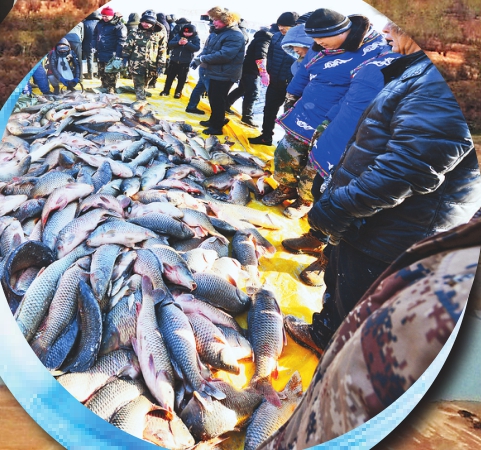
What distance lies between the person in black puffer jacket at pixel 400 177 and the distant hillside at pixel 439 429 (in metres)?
0.72

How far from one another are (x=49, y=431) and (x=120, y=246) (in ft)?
4.69

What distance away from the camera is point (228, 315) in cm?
265

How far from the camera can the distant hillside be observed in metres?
1.57

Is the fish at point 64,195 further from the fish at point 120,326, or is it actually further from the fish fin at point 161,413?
the fish fin at point 161,413

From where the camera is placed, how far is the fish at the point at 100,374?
6.63ft

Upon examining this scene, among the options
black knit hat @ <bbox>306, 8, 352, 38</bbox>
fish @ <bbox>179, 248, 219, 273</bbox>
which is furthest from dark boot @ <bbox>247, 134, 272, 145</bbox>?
fish @ <bbox>179, 248, 219, 273</bbox>

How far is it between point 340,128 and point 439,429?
2272 millimetres

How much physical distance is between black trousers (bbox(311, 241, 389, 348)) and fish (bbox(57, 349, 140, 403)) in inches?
48.1

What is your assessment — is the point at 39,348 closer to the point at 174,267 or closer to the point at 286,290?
the point at 174,267

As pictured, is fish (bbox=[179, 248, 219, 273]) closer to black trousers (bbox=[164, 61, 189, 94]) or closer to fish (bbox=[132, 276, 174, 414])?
fish (bbox=[132, 276, 174, 414])

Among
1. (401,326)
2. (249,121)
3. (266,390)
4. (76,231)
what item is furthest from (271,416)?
(249,121)

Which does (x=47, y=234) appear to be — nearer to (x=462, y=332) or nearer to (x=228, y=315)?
(x=228, y=315)

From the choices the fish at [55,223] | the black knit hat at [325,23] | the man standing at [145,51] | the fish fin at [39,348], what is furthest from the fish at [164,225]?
the man standing at [145,51]

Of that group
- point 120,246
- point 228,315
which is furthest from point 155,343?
point 120,246
